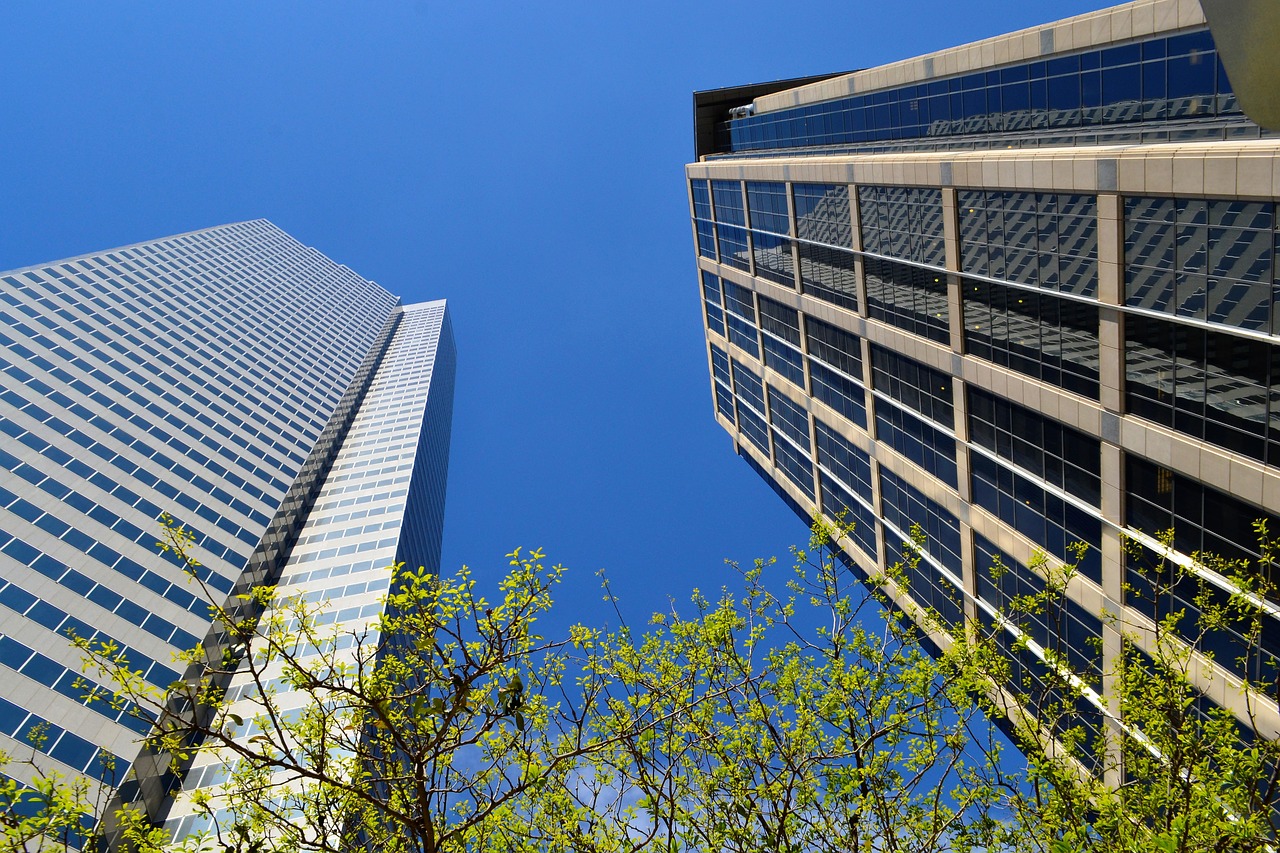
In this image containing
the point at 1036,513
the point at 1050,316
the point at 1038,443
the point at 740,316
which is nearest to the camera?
the point at 1050,316

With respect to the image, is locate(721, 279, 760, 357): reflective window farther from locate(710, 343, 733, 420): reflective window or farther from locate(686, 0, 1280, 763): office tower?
locate(686, 0, 1280, 763): office tower

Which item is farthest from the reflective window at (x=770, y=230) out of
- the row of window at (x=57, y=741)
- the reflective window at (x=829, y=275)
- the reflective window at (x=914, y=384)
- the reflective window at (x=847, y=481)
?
the row of window at (x=57, y=741)

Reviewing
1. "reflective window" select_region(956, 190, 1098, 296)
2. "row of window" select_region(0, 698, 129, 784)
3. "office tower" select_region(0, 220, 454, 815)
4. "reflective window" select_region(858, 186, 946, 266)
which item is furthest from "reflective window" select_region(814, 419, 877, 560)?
"row of window" select_region(0, 698, 129, 784)

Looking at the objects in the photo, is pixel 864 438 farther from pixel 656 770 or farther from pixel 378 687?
pixel 378 687

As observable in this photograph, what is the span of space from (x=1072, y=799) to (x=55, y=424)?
64.2m

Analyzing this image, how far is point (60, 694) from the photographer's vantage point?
35.3 m

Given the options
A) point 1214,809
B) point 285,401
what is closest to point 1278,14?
point 1214,809

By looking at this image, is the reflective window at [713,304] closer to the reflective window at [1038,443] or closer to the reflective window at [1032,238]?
the reflective window at [1038,443]

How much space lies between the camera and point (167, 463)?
196ft

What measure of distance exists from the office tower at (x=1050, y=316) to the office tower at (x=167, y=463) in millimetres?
38119

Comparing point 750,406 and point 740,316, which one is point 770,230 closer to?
point 740,316

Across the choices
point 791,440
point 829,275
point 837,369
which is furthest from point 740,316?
point 829,275

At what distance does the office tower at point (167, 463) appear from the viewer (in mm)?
38375

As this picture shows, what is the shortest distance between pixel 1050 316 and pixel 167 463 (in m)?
62.4
